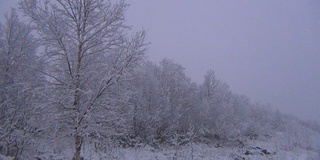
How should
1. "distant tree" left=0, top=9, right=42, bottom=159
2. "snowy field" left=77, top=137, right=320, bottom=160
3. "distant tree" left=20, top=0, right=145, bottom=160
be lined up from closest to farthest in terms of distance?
"distant tree" left=20, top=0, right=145, bottom=160
"distant tree" left=0, top=9, right=42, bottom=159
"snowy field" left=77, top=137, right=320, bottom=160

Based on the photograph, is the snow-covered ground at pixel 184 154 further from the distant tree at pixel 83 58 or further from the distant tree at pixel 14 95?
the distant tree at pixel 83 58

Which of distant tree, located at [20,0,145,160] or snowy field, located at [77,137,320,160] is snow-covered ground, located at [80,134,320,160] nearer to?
snowy field, located at [77,137,320,160]

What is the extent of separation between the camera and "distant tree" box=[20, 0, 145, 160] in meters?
7.69

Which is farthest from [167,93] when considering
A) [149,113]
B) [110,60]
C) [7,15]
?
[110,60]

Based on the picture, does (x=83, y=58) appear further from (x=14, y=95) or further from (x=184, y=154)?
(x=184, y=154)

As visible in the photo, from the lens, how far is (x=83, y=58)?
336 inches

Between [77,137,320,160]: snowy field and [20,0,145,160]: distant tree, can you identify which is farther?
[77,137,320,160]: snowy field

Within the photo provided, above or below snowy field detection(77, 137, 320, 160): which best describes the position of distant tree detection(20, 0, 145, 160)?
above

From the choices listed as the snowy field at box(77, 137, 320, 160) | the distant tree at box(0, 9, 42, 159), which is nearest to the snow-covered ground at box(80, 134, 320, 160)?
the snowy field at box(77, 137, 320, 160)

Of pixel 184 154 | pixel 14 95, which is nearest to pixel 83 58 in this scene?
pixel 14 95

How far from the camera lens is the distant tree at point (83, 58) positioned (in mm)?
7688

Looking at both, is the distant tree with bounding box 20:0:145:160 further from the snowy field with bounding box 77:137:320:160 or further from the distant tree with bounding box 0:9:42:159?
the snowy field with bounding box 77:137:320:160

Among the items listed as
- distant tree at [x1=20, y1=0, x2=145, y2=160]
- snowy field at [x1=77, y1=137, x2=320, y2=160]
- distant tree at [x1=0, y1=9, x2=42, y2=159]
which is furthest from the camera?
snowy field at [x1=77, y1=137, x2=320, y2=160]

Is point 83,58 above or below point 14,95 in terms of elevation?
above
